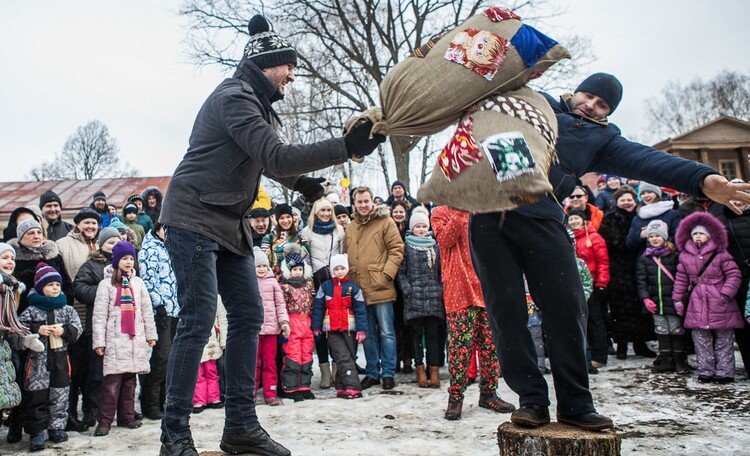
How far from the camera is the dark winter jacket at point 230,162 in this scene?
2.62 meters

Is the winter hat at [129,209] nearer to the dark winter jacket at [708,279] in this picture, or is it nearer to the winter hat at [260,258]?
the winter hat at [260,258]

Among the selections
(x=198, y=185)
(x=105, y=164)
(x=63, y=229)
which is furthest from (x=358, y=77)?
(x=105, y=164)

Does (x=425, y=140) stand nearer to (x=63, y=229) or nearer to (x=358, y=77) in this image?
(x=358, y=77)

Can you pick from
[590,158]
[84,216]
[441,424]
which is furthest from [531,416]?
[84,216]

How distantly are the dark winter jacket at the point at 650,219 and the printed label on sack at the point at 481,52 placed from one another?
17.9 feet

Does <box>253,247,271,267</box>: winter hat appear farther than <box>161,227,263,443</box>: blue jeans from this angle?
Yes

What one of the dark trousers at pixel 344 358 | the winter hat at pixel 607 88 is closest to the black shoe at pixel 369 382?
the dark trousers at pixel 344 358

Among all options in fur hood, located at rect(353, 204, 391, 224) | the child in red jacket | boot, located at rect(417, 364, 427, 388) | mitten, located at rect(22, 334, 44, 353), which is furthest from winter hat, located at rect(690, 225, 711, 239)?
mitten, located at rect(22, 334, 44, 353)

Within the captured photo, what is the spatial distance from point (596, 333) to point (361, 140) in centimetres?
535

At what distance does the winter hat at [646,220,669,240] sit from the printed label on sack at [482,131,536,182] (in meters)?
5.31

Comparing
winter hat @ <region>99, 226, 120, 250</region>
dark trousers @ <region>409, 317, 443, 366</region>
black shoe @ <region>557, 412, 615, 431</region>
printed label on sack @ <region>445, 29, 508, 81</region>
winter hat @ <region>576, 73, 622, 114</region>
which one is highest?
printed label on sack @ <region>445, 29, 508, 81</region>

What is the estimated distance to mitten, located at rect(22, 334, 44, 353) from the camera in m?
4.72

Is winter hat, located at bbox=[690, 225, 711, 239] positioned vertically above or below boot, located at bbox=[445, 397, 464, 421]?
above

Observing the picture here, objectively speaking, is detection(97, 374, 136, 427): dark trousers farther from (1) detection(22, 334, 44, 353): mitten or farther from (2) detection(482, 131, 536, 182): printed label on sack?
(2) detection(482, 131, 536, 182): printed label on sack
